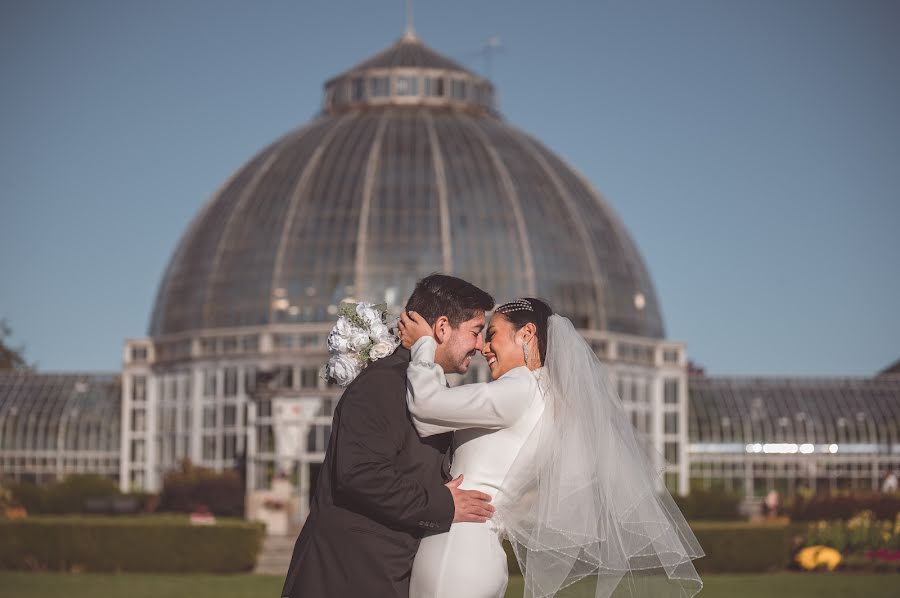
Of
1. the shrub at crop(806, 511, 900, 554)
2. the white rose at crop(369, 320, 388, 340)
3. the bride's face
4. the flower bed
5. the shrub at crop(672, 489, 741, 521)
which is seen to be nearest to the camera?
the bride's face

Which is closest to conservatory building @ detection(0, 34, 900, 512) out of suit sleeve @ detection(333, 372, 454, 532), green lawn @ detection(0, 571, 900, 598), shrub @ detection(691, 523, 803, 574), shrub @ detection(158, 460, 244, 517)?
shrub @ detection(158, 460, 244, 517)

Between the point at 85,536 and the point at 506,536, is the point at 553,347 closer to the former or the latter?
the point at 506,536

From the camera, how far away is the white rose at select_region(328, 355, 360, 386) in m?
9.10

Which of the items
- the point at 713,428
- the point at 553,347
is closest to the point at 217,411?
the point at 713,428

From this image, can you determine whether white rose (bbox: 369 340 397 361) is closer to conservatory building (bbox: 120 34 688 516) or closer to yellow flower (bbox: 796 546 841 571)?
yellow flower (bbox: 796 546 841 571)

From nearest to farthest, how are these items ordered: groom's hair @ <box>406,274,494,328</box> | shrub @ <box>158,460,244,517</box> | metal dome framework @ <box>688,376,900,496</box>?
1. groom's hair @ <box>406,274,494,328</box>
2. shrub @ <box>158,460,244,517</box>
3. metal dome framework @ <box>688,376,900,496</box>

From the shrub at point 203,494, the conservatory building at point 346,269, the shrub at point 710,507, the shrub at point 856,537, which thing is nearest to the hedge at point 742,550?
the shrub at point 856,537

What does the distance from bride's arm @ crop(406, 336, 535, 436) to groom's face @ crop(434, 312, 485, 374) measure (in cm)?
10

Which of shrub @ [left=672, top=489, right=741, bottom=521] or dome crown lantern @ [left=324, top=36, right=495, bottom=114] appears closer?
shrub @ [left=672, top=489, right=741, bottom=521]

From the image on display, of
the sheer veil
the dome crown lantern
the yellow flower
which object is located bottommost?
the yellow flower

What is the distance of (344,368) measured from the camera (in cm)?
912

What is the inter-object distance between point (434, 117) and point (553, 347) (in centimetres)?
5504

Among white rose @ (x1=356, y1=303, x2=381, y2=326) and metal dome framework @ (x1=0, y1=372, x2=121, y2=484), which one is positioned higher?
white rose @ (x1=356, y1=303, x2=381, y2=326)

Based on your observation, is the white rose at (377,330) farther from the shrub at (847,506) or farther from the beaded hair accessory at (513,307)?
the shrub at (847,506)
